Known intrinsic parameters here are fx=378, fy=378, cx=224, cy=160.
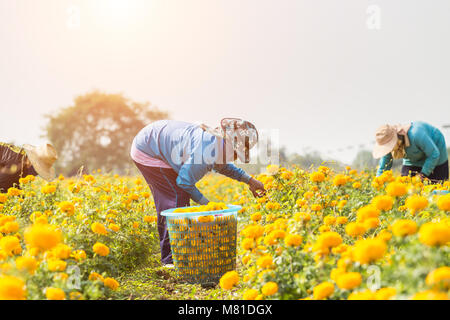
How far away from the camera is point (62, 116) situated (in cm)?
2116

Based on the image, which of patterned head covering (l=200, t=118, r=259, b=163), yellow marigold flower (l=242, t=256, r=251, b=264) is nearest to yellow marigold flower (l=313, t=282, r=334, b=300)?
yellow marigold flower (l=242, t=256, r=251, b=264)

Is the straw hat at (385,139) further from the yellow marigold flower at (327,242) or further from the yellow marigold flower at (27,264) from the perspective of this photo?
the yellow marigold flower at (27,264)

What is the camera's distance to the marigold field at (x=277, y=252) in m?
1.38

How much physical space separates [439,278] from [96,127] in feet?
70.0

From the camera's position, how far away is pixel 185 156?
10.1ft

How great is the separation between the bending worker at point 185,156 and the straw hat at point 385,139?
64.3 inches

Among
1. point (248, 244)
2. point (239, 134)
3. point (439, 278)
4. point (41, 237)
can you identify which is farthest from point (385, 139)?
point (41, 237)

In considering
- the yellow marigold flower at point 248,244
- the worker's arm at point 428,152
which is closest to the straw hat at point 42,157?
the yellow marigold flower at point 248,244

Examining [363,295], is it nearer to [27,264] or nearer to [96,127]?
[27,264]

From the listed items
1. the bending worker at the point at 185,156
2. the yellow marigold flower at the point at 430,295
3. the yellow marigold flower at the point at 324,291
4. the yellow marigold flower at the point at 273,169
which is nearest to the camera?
the yellow marigold flower at the point at 430,295

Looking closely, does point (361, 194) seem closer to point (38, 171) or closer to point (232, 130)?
point (232, 130)

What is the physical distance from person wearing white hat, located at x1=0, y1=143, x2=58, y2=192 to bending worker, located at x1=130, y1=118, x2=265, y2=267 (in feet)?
4.13

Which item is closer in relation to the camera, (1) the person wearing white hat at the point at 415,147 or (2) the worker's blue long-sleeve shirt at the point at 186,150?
(2) the worker's blue long-sleeve shirt at the point at 186,150

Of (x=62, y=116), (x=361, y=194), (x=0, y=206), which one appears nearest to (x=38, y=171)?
(x=0, y=206)
